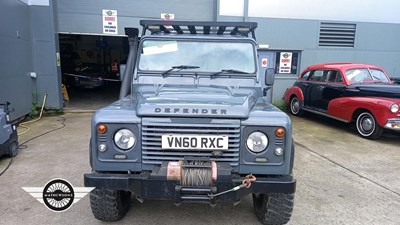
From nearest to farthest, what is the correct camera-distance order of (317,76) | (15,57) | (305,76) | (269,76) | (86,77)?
(269,76) → (15,57) → (317,76) → (305,76) → (86,77)

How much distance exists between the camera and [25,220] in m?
3.40

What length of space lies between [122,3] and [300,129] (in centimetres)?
674

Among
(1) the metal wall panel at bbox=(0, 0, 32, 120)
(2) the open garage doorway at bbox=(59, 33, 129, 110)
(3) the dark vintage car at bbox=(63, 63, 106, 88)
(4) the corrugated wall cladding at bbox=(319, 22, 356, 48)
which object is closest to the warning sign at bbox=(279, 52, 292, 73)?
(4) the corrugated wall cladding at bbox=(319, 22, 356, 48)

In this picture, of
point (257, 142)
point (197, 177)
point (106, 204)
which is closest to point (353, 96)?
point (257, 142)

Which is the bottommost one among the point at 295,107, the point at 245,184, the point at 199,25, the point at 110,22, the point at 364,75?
the point at 295,107

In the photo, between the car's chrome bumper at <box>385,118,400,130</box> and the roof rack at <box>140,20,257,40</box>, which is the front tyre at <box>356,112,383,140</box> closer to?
the car's chrome bumper at <box>385,118,400,130</box>

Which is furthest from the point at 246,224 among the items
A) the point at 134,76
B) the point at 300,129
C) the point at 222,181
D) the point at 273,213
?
the point at 300,129

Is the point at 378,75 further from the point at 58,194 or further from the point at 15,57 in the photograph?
the point at 15,57

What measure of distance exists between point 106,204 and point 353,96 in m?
6.71

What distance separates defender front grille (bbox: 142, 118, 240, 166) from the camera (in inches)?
110

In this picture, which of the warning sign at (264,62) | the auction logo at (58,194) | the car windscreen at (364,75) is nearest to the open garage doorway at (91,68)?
the warning sign at (264,62)

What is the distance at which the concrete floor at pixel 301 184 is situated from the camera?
3525 millimetres

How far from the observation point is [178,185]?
2639mm

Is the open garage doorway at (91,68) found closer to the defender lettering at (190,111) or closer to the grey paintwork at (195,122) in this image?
the grey paintwork at (195,122)
